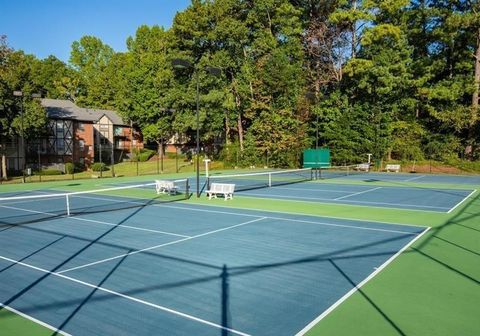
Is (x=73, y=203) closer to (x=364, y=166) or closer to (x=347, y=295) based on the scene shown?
(x=347, y=295)

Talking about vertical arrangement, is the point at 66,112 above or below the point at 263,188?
above

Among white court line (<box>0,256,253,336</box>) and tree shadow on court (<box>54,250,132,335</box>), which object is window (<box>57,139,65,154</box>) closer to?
white court line (<box>0,256,253,336</box>)

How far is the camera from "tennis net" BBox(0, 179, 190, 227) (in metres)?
15.4

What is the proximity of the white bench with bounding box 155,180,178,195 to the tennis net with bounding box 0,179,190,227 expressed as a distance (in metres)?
0.24

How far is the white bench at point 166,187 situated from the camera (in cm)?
2189

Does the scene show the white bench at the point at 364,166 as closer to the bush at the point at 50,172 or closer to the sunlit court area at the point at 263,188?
the sunlit court area at the point at 263,188

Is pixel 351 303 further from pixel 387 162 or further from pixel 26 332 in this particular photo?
pixel 387 162

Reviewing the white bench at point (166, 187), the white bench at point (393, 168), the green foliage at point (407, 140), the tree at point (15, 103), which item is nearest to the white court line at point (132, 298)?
the white bench at point (166, 187)

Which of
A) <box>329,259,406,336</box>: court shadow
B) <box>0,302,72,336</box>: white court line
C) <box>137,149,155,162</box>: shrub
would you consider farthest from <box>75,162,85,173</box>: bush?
<box>329,259,406,336</box>: court shadow

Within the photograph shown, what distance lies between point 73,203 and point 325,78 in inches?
1498

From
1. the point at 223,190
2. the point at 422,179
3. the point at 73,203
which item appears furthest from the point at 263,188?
the point at 422,179

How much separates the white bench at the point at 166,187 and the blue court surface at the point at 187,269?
691 centimetres

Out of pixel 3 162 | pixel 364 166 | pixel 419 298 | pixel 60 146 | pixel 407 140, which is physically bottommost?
pixel 419 298

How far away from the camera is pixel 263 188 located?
1017 inches
